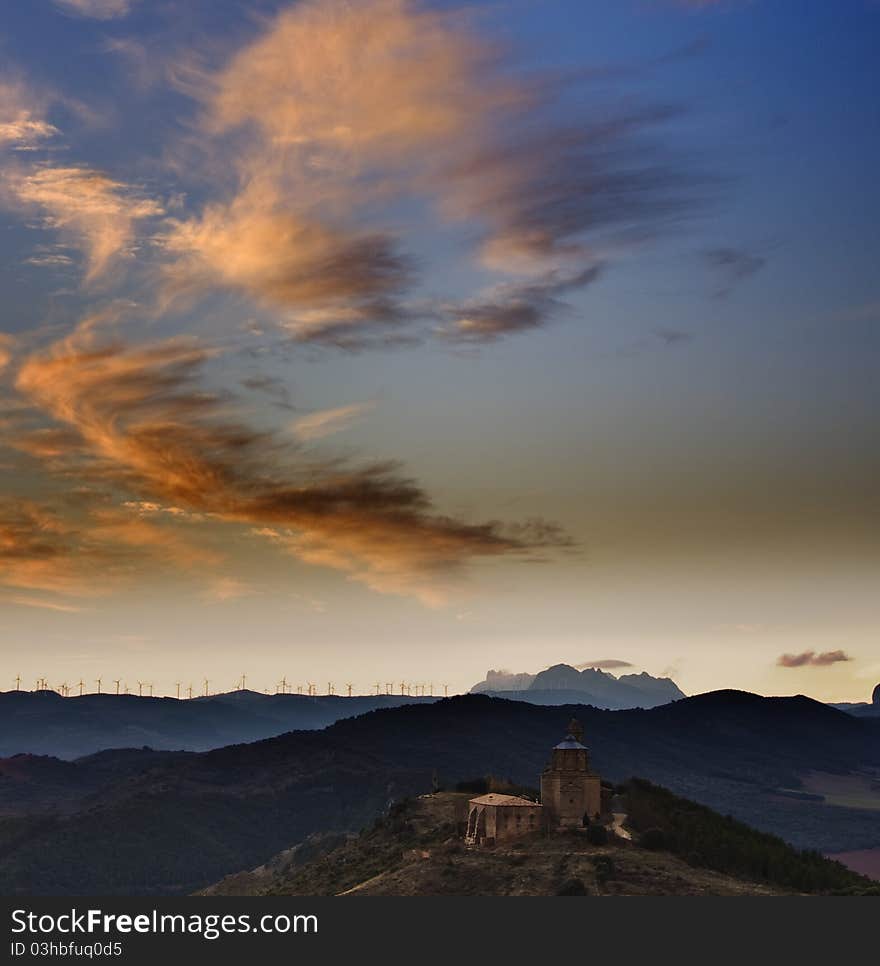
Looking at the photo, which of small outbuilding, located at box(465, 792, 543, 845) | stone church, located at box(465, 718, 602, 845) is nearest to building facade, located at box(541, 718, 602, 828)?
stone church, located at box(465, 718, 602, 845)

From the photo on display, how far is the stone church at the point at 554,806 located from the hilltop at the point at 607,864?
2030 millimetres

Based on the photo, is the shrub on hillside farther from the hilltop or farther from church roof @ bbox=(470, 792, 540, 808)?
church roof @ bbox=(470, 792, 540, 808)

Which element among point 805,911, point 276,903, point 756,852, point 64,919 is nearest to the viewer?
point 64,919

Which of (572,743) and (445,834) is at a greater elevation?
(572,743)

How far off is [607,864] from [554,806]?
15981mm

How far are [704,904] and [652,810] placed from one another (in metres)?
45.8

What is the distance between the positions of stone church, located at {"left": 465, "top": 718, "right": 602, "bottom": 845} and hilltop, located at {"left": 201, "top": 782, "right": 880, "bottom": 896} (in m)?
2.03

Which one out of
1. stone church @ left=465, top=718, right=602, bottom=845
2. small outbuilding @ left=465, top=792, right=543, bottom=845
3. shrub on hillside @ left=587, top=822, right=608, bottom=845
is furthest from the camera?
stone church @ left=465, top=718, right=602, bottom=845

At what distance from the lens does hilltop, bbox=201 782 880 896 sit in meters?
151

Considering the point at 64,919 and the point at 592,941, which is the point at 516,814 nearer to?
the point at 592,941

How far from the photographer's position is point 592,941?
408 ft

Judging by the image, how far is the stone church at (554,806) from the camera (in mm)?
165625

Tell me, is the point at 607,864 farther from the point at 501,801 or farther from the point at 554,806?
the point at 501,801

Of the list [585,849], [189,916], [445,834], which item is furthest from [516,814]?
[189,916]
